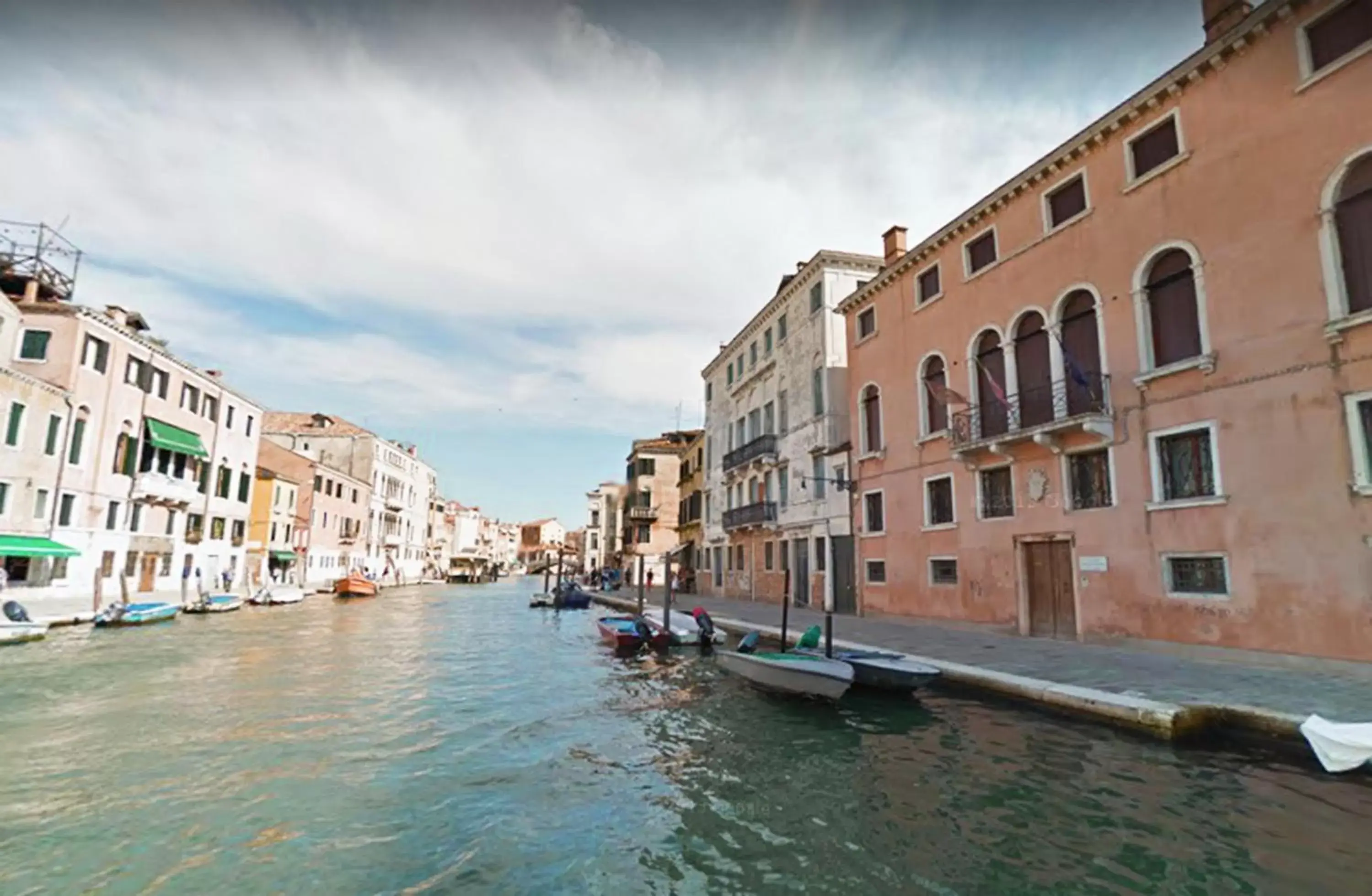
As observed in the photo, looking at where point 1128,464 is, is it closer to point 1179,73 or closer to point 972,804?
point 1179,73

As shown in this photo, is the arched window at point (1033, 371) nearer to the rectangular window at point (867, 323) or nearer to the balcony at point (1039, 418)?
the balcony at point (1039, 418)

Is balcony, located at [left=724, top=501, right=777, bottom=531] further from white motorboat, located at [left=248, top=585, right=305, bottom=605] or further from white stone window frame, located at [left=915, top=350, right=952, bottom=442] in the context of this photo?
white motorboat, located at [left=248, top=585, right=305, bottom=605]

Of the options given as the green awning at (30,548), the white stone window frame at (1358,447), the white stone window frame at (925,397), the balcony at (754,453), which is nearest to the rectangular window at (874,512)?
the white stone window frame at (925,397)

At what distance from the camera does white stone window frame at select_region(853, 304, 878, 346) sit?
64.5 ft

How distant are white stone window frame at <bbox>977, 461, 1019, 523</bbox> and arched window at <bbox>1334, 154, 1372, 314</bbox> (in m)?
6.27

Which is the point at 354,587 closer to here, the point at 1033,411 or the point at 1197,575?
the point at 1033,411

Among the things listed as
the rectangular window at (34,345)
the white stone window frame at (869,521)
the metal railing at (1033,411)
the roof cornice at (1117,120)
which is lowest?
the white stone window frame at (869,521)

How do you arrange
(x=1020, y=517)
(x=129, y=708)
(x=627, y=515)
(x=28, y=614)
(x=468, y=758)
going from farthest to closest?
(x=627, y=515) < (x=28, y=614) < (x=1020, y=517) < (x=129, y=708) < (x=468, y=758)

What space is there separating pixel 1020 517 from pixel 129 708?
611 inches

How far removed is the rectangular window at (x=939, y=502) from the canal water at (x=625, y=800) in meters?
7.44

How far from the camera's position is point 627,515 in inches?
1996

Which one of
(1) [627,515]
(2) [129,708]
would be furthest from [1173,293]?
(1) [627,515]

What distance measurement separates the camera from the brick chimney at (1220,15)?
1156cm

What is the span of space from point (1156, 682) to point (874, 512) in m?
10.4
